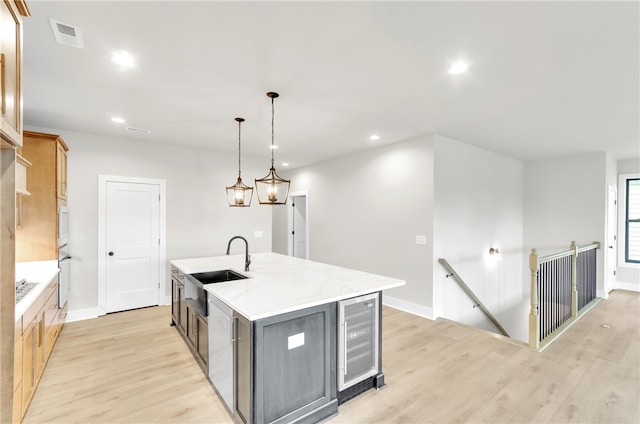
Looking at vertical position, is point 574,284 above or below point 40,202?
below

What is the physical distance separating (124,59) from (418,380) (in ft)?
11.8

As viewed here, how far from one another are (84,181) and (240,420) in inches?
159

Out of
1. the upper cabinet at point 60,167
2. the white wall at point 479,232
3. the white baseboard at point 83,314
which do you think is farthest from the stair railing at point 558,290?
the white baseboard at point 83,314

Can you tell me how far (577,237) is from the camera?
5.56 m

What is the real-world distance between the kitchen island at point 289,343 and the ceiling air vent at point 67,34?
1.95 m

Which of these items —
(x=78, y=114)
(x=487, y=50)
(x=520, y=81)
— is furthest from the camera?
(x=78, y=114)

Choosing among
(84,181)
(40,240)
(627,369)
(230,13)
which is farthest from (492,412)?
(84,181)

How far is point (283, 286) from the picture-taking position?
2.43 meters

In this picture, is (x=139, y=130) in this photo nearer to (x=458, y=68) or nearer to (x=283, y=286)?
(x=283, y=286)

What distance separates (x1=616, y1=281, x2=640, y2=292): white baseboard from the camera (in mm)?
5691

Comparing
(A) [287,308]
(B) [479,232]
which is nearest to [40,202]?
(A) [287,308]

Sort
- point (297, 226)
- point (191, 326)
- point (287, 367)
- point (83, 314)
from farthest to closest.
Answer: point (297, 226) → point (83, 314) → point (191, 326) → point (287, 367)

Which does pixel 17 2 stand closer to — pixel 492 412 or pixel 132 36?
pixel 132 36

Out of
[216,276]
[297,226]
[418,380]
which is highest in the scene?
[297,226]
